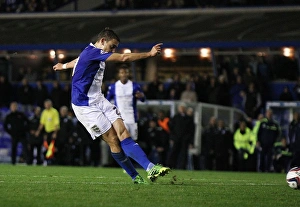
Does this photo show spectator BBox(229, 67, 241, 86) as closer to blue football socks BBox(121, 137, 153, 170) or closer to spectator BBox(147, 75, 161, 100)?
spectator BBox(147, 75, 161, 100)

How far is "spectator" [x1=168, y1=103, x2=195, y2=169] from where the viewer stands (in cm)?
2508

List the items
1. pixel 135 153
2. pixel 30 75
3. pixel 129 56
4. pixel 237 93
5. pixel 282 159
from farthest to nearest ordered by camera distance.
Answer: pixel 30 75, pixel 237 93, pixel 282 159, pixel 135 153, pixel 129 56

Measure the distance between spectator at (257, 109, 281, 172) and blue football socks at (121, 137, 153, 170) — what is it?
1243cm

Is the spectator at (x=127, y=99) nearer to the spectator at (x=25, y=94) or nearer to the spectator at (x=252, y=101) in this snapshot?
the spectator at (x=252, y=101)

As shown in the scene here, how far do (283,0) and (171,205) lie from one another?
Result: 2185cm

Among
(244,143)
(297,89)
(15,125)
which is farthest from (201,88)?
(15,125)

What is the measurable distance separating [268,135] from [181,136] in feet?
8.35

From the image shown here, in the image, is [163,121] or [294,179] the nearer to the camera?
[294,179]

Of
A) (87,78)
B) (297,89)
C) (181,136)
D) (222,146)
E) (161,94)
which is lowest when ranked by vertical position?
(222,146)

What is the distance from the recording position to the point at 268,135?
24.4 m

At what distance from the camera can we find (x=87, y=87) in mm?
12305

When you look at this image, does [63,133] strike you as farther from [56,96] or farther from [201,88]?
[201,88]

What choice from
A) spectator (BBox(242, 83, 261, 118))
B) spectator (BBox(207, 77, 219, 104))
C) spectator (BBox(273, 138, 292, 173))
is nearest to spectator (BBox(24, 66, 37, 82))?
spectator (BBox(207, 77, 219, 104))

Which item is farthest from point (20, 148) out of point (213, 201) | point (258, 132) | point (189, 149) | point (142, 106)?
point (213, 201)
